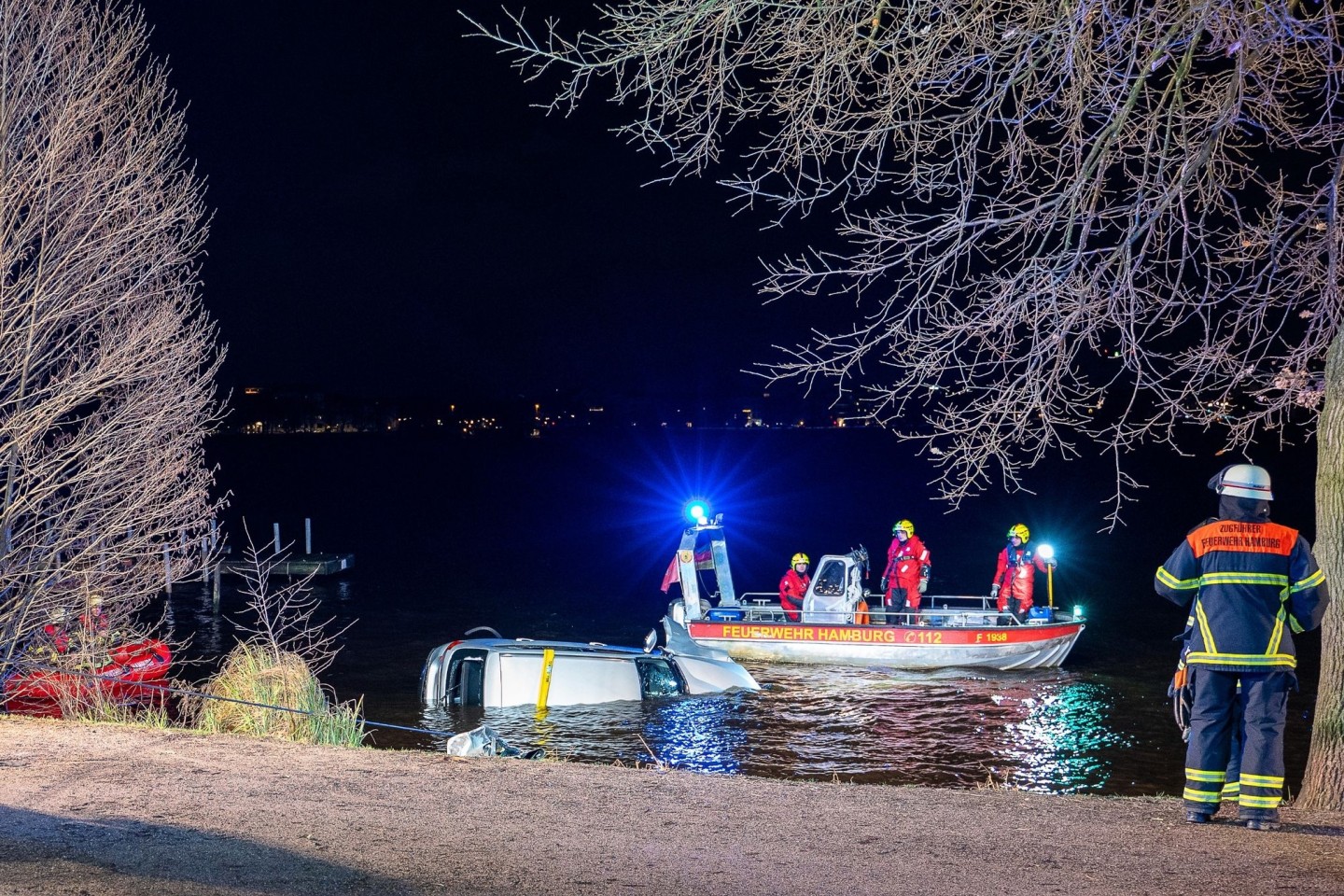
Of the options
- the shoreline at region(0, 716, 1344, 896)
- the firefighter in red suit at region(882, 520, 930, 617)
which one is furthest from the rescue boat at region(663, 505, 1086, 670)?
the shoreline at region(0, 716, 1344, 896)

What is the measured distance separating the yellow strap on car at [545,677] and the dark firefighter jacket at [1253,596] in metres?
11.8

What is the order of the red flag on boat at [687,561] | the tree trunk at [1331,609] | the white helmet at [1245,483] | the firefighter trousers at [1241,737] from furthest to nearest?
the red flag on boat at [687,561], the tree trunk at [1331,609], the white helmet at [1245,483], the firefighter trousers at [1241,737]

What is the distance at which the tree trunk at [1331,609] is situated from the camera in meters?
6.95

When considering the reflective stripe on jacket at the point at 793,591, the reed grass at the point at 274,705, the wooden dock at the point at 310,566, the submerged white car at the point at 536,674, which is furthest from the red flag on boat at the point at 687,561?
the wooden dock at the point at 310,566

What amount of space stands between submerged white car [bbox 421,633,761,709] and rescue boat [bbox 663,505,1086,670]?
3.73 meters

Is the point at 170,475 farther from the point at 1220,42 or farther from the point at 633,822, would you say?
the point at 1220,42

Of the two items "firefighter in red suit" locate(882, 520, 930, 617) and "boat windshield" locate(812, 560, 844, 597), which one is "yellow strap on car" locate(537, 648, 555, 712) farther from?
"firefighter in red suit" locate(882, 520, 930, 617)

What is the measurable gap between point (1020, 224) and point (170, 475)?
8.28m

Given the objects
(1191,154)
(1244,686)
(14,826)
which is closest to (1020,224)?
(1191,154)

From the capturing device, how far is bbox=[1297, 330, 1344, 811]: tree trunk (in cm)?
695

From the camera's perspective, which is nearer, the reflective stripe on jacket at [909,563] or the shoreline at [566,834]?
the shoreline at [566,834]

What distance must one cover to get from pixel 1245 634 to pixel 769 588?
120ft

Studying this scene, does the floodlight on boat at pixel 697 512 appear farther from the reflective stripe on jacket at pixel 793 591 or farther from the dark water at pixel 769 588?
the dark water at pixel 769 588

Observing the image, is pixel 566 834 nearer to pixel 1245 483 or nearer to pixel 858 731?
pixel 1245 483
